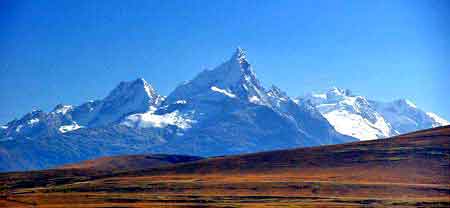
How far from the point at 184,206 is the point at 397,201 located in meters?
44.3

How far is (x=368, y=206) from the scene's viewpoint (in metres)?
158

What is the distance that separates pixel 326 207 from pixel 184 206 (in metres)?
30.6

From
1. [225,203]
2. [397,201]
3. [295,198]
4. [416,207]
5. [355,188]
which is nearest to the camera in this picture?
→ [416,207]

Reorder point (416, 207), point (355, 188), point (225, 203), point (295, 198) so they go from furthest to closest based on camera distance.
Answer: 1. point (355, 188)
2. point (295, 198)
3. point (225, 203)
4. point (416, 207)

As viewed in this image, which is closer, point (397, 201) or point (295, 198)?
point (397, 201)

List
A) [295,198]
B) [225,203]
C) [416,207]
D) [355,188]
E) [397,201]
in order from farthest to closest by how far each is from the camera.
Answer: [355,188] → [295,198] → [225,203] → [397,201] → [416,207]

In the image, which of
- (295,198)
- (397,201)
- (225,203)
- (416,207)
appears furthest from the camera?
(295,198)

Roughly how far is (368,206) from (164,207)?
41.7 m

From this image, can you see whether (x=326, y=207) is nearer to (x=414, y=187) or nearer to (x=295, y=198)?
(x=295, y=198)

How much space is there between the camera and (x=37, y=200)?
196 meters

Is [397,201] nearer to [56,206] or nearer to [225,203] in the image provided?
[225,203]

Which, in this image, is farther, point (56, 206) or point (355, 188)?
point (355, 188)

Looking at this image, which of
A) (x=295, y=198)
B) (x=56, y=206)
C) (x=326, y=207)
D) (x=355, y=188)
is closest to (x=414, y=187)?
(x=355, y=188)

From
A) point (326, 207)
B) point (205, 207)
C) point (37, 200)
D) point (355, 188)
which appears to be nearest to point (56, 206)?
point (37, 200)
